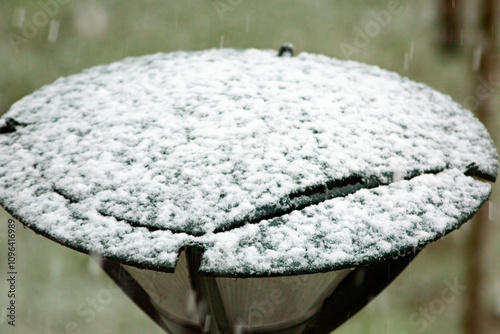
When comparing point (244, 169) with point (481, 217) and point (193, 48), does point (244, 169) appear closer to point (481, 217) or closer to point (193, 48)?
point (481, 217)

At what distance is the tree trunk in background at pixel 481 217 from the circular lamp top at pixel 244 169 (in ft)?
7.80

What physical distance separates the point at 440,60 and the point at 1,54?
5063 millimetres

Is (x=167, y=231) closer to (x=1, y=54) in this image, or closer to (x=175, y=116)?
(x=175, y=116)

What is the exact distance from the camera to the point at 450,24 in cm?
432

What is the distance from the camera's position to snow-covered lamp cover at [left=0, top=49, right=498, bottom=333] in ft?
2.90

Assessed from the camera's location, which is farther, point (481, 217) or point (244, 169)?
point (481, 217)

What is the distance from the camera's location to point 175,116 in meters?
1.23

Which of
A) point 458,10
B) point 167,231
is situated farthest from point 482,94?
point 167,231

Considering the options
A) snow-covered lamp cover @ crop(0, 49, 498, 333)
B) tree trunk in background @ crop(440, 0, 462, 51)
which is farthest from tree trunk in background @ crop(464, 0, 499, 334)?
snow-covered lamp cover @ crop(0, 49, 498, 333)

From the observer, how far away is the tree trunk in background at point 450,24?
4.09 metres

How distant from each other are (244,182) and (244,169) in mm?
48

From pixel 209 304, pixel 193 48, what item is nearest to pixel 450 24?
pixel 193 48

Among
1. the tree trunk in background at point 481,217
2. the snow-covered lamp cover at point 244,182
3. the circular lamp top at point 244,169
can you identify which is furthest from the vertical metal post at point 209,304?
the tree trunk in background at point 481,217

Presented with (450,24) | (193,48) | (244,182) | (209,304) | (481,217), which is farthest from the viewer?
(193,48)
